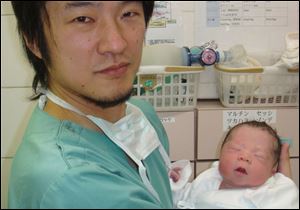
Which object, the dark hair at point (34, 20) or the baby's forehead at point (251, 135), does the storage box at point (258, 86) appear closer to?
the baby's forehead at point (251, 135)

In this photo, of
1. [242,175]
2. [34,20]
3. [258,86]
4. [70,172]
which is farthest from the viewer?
[258,86]

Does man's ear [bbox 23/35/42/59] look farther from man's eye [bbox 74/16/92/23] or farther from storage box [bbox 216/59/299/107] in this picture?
storage box [bbox 216/59/299/107]

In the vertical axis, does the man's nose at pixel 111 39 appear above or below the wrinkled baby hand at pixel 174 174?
above

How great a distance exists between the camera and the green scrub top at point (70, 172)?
1.86 feet

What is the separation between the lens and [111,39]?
24.1 inches

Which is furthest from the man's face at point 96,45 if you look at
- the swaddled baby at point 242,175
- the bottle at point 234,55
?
the bottle at point 234,55

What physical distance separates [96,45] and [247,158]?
546mm

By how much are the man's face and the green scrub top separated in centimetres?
9

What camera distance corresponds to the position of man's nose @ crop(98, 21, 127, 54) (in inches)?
24.1

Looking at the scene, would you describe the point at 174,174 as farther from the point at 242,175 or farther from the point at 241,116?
the point at 241,116

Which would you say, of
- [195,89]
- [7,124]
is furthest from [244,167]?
[7,124]

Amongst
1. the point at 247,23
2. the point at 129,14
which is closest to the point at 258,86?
the point at 247,23

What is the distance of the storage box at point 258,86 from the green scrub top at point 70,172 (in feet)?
1.91

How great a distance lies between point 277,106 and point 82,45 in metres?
0.84
